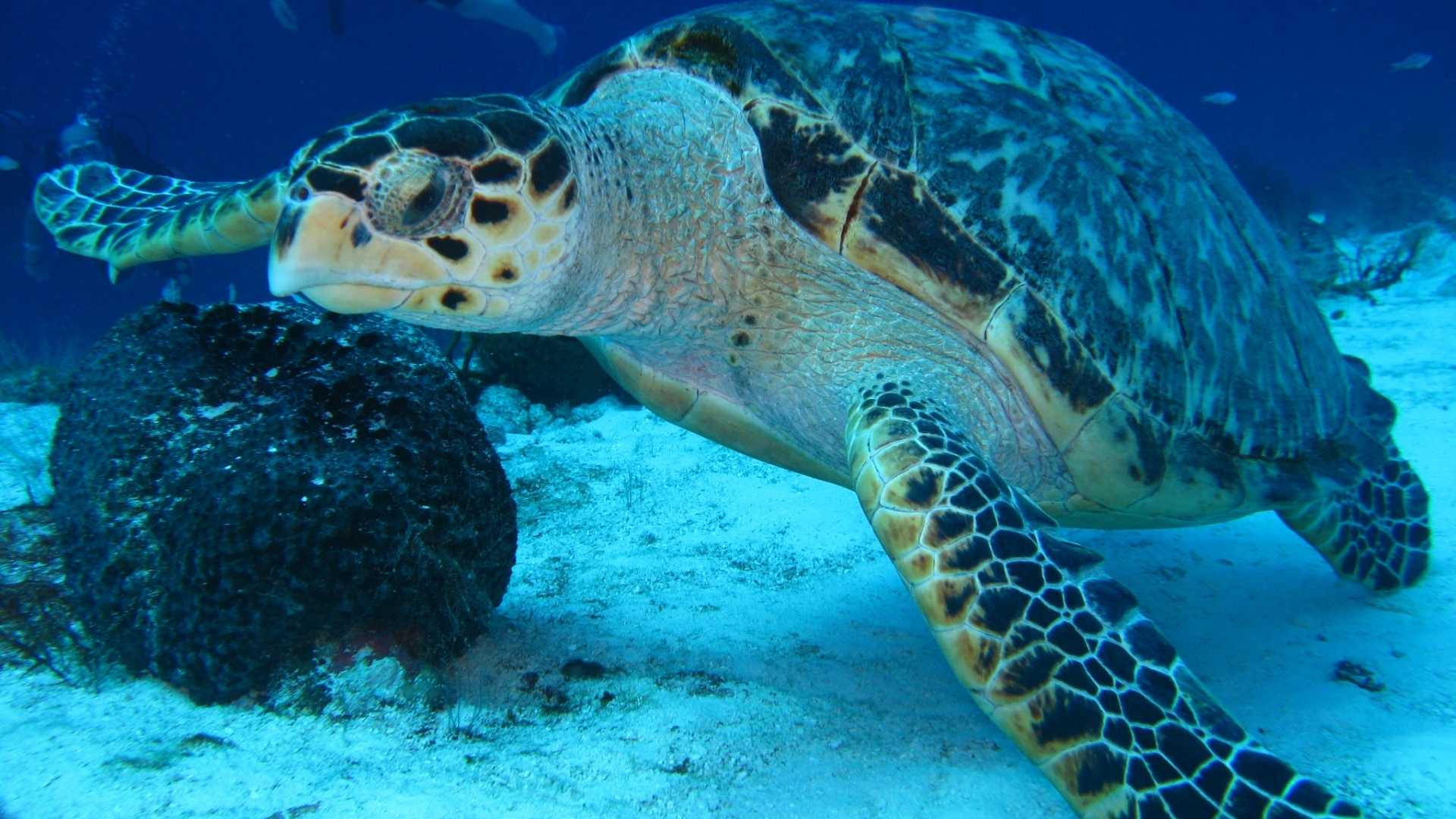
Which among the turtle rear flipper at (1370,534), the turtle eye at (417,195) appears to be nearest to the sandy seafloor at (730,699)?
the turtle rear flipper at (1370,534)

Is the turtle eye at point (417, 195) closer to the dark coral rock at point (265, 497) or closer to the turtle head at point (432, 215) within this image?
the turtle head at point (432, 215)

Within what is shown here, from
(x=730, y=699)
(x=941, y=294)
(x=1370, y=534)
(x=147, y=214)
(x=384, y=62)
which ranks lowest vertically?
(x=384, y=62)

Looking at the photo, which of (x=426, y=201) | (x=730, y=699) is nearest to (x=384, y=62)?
(x=426, y=201)

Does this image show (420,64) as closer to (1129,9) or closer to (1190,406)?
(1129,9)

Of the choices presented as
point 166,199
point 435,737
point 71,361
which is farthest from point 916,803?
point 71,361

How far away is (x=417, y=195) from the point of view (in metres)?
1.78

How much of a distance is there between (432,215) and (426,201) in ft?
0.12

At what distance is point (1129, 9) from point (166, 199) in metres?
64.9

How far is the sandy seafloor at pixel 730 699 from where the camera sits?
1533mm

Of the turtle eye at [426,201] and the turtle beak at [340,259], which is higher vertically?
the turtle eye at [426,201]

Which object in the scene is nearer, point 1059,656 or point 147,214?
point 1059,656

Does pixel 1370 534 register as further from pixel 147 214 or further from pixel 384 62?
pixel 384 62

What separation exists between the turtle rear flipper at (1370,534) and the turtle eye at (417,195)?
144 inches

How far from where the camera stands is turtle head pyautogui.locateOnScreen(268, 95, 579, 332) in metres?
1.71
